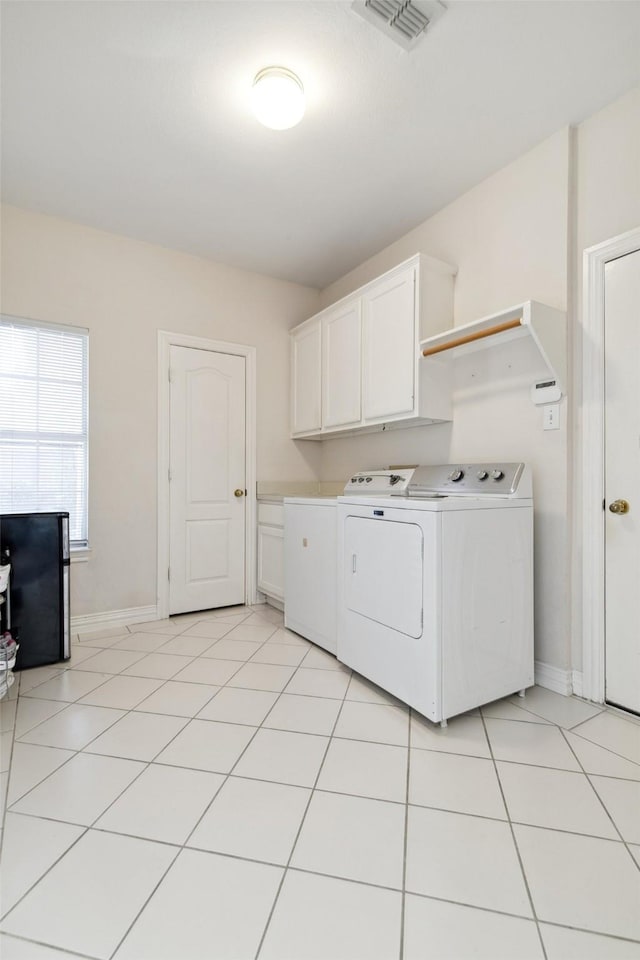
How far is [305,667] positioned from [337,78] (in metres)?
2.72

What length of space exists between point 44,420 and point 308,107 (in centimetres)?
229

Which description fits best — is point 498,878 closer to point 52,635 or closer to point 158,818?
point 158,818

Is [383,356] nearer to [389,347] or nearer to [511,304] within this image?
[389,347]

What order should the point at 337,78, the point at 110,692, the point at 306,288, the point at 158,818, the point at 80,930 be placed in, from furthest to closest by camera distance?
the point at 306,288 → the point at 110,692 → the point at 337,78 → the point at 158,818 → the point at 80,930

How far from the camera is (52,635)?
241 cm

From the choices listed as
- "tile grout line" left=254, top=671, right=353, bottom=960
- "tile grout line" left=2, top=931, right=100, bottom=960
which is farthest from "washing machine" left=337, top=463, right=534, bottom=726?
"tile grout line" left=2, top=931, right=100, bottom=960

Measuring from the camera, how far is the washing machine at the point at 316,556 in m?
2.49

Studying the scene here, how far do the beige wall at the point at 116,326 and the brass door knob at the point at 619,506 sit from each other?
2.76 m

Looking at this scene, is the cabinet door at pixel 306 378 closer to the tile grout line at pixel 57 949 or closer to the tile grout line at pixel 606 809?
the tile grout line at pixel 606 809

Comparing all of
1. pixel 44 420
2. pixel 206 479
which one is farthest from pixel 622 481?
pixel 44 420

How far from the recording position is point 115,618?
2990 millimetres

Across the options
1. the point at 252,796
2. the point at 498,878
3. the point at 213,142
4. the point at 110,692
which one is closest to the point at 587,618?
the point at 498,878

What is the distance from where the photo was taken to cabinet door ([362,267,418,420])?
253cm

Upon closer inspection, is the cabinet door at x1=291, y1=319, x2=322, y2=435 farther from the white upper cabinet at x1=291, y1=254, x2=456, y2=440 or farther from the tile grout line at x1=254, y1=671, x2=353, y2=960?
the tile grout line at x1=254, y1=671, x2=353, y2=960
